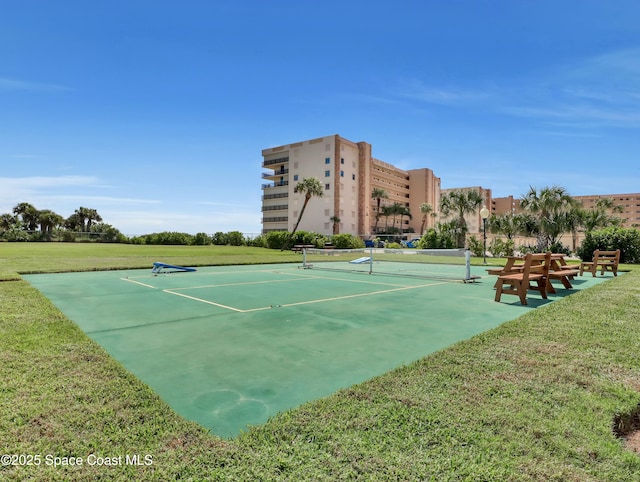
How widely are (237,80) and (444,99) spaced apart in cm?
1411

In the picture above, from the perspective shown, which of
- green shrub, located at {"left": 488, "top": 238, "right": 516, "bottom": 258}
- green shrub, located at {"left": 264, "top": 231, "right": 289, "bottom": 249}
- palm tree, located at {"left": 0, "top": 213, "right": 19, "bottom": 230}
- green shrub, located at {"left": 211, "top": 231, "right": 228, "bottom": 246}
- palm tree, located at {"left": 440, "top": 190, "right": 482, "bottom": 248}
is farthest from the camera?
palm tree, located at {"left": 0, "top": 213, "right": 19, "bottom": 230}

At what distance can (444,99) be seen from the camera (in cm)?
2506

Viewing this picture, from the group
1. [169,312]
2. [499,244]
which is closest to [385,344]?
[169,312]

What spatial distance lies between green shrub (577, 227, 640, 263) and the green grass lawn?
24.0 metres

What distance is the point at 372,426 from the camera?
2.49 m

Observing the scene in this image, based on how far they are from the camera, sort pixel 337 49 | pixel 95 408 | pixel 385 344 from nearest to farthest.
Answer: pixel 95 408 < pixel 385 344 < pixel 337 49

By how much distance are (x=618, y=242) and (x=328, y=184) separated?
5376 cm

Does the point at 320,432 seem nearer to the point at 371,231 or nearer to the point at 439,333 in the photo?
the point at 439,333

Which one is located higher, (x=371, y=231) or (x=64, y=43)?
(x=64, y=43)

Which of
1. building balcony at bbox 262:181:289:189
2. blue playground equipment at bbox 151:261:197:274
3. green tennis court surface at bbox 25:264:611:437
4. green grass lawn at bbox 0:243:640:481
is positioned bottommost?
green tennis court surface at bbox 25:264:611:437

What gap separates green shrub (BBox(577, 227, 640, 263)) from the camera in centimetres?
2228

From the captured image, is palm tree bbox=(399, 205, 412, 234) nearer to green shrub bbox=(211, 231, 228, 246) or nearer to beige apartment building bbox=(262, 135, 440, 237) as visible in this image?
beige apartment building bbox=(262, 135, 440, 237)

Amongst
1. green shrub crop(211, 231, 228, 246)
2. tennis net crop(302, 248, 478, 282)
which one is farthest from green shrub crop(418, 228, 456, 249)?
green shrub crop(211, 231, 228, 246)

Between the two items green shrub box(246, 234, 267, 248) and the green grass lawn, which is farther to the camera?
green shrub box(246, 234, 267, 248)
